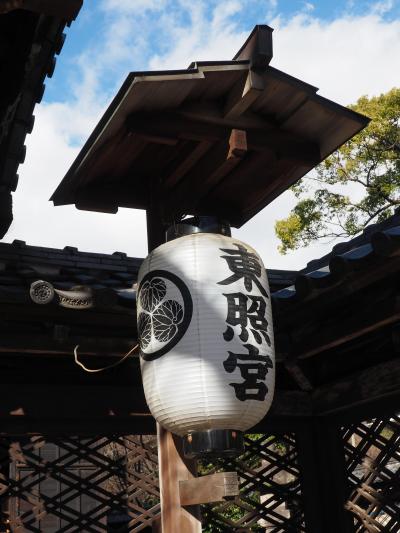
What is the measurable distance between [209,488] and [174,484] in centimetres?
42

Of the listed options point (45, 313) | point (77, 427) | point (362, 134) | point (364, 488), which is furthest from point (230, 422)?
point (362, 134)

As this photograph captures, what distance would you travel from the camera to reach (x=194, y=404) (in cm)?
399

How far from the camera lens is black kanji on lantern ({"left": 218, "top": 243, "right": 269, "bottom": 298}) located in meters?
4.27

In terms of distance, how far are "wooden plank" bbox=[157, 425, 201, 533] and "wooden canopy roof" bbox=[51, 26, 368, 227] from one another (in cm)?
168

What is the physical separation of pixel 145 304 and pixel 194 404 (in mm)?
765

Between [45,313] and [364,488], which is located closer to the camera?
[45,313]

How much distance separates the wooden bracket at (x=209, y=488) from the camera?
3955 millimetres

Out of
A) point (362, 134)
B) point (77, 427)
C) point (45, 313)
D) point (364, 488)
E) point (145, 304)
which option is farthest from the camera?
point (362, 134)

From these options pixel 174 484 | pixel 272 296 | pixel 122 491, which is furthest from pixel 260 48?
pixel 122 491

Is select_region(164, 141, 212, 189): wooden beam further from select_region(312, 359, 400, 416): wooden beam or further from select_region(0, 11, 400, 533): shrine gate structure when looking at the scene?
select_region(312, 359, 400, 416): wooden beam

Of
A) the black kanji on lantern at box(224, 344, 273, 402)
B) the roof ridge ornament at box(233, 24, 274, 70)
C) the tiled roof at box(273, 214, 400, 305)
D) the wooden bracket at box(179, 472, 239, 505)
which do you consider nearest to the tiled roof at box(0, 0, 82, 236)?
the roof ridge ornament at box(233, 24, 274, 70)

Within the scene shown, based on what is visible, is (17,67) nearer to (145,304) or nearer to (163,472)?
(145,304)

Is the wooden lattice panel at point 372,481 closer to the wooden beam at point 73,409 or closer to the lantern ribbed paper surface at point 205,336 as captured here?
the wooden beam at point 73,409

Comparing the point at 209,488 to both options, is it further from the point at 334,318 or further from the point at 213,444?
the point at 334,318
